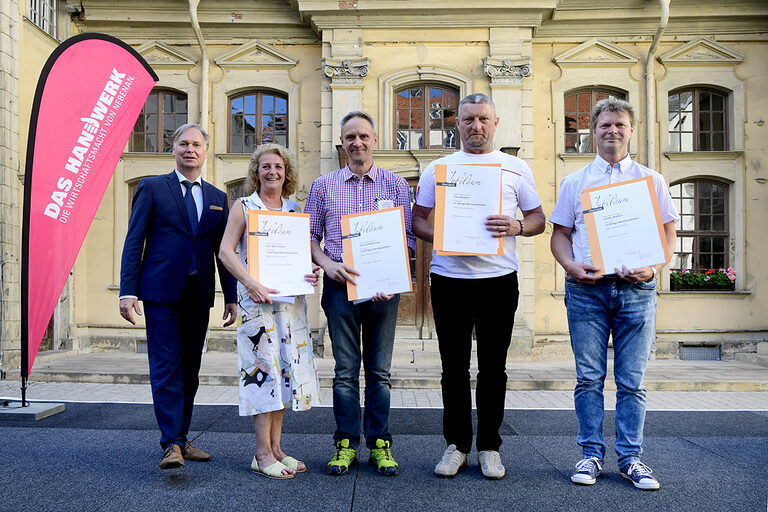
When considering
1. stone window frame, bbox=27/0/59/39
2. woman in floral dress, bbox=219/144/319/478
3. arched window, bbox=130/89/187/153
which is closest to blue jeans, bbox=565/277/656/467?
woman in floral dress, bbox=219/144/319/478

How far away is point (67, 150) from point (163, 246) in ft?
9.30

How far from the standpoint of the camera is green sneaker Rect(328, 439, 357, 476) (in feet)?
11.8

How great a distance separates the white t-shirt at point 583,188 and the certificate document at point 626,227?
0.10m

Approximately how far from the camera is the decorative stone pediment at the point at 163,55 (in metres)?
11.9

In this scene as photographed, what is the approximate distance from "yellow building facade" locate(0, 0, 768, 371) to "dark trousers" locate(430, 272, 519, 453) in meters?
7.45

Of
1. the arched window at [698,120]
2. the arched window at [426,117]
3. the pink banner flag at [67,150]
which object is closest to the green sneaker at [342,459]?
the pink banner flag at [67,150]

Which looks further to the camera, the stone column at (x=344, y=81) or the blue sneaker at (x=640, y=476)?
the stone column at (x=344, y=81)

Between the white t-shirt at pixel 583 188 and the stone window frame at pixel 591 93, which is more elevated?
the stone window frame at pixel 591 93

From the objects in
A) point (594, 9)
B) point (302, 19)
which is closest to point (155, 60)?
point (302, 19)

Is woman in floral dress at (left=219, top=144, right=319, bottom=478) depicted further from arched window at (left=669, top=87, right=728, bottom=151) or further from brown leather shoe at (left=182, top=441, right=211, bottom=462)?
arched window at (left=669, top=87, right=728, bottom=151)

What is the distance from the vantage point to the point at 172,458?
373cm

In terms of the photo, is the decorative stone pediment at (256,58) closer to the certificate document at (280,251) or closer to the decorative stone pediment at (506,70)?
the decorative stone pediment at (506,70)

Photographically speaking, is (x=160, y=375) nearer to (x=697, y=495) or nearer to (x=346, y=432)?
(x=346, y=432)

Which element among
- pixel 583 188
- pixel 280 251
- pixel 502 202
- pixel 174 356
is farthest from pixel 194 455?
pixel 583 188
